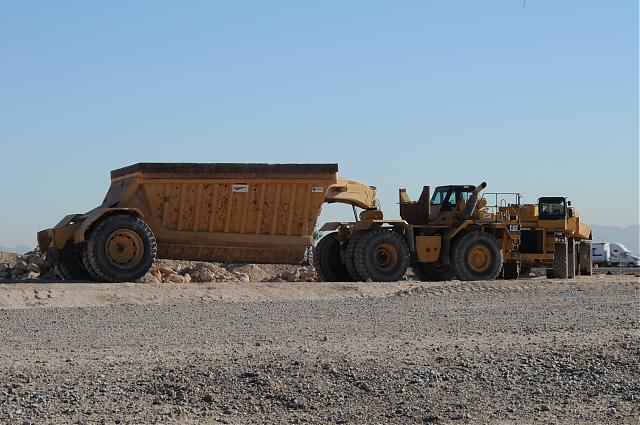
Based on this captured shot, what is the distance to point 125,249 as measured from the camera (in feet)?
74.2

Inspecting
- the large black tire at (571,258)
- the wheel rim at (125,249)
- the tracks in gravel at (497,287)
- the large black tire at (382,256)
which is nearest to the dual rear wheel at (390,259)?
the large black tire at (382,256)

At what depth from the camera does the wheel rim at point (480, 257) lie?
26.9m

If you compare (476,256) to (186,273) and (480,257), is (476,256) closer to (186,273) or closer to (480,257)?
(480,257)

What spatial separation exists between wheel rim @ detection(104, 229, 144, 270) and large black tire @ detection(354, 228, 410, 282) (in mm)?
5351

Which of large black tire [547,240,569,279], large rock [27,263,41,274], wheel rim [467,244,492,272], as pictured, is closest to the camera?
wheel rim [467,244,492,272]

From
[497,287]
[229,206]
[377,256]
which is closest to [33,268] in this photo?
[229,206]

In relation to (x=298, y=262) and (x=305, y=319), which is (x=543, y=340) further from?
(x=298, y=262)

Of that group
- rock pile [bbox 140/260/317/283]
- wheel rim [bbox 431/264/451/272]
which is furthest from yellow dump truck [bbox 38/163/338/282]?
wheel rim [bbox 431/264/451/272]

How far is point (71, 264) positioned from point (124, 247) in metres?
2.19

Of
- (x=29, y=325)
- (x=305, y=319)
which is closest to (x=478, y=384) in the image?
(x=305, y=319)

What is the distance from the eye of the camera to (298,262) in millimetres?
24422

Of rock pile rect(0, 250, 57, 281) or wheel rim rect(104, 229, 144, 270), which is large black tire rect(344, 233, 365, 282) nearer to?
wheel rim rect(104, 229, 144, 270)

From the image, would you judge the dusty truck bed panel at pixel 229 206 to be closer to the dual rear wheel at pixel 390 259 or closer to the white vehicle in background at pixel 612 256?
the dual rear wheel at pixel 390 259

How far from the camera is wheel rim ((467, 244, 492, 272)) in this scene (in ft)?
88.1
